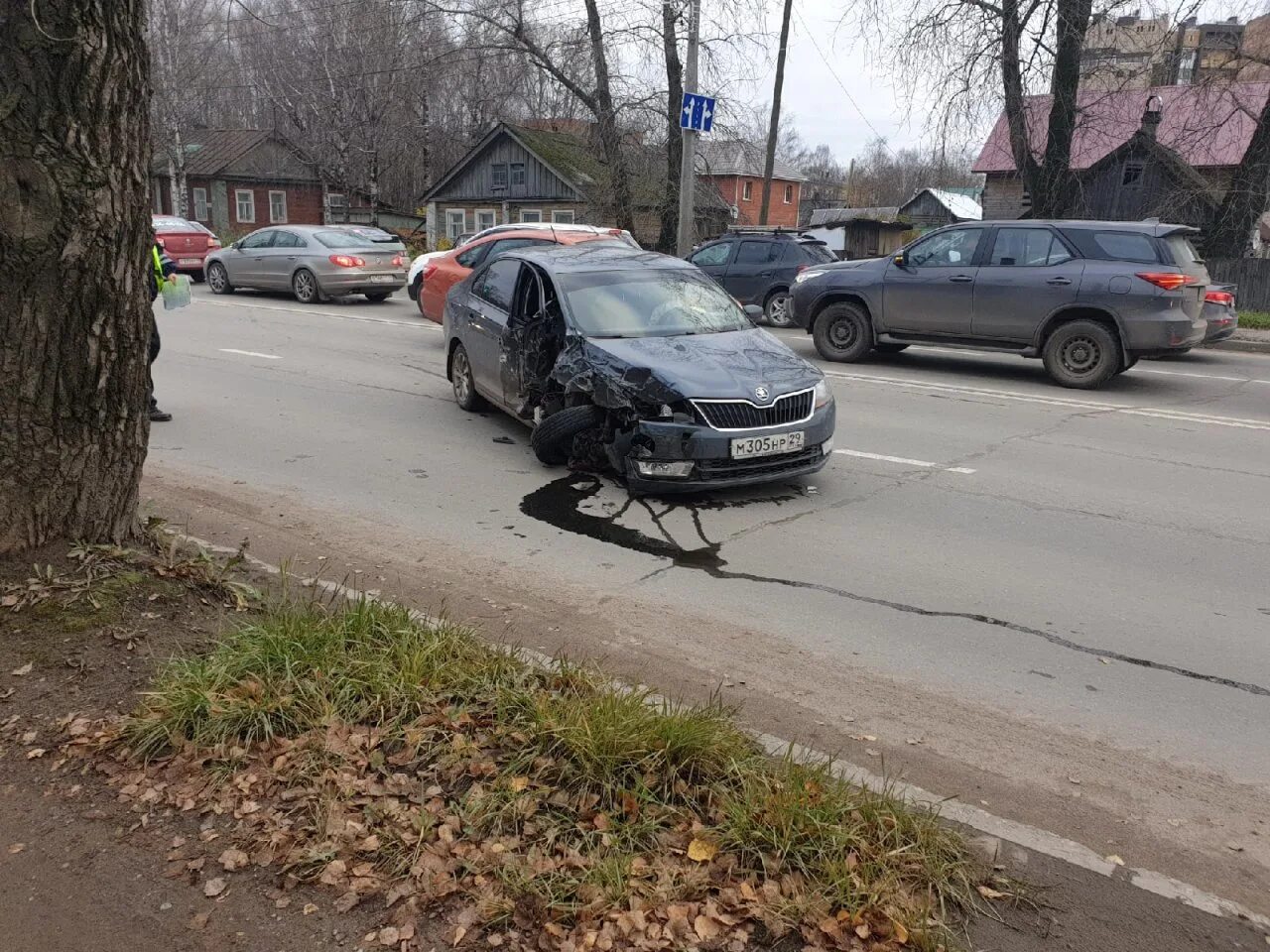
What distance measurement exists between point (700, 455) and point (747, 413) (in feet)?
1.42

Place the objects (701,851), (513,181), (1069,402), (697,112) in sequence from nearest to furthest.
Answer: (701,851), (1069,402), (697,112), (513,181)

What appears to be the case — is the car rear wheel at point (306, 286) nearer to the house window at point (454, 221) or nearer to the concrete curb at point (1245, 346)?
the concrete curb at point (1245, 346)

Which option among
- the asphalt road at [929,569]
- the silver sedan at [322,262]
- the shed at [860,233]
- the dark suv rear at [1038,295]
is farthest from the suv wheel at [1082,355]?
the shed at [860,233]

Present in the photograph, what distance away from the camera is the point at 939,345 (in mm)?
13070

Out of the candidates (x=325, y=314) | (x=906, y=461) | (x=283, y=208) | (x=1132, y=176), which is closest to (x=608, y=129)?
(x=325, y=314)

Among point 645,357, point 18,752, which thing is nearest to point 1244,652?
point 645,357

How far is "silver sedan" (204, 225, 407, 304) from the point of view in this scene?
19922 mm

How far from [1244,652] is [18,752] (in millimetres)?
5051

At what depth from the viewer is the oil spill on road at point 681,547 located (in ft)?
15.1

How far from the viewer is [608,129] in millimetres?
28156

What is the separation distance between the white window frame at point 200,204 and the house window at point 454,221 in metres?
15.3

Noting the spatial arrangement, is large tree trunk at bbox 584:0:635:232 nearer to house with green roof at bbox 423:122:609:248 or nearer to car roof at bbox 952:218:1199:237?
house with green roof at bbox 423:122:609:248

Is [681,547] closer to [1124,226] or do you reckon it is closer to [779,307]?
[1124,226]

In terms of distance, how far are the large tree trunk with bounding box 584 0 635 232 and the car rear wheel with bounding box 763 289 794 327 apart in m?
12.2
